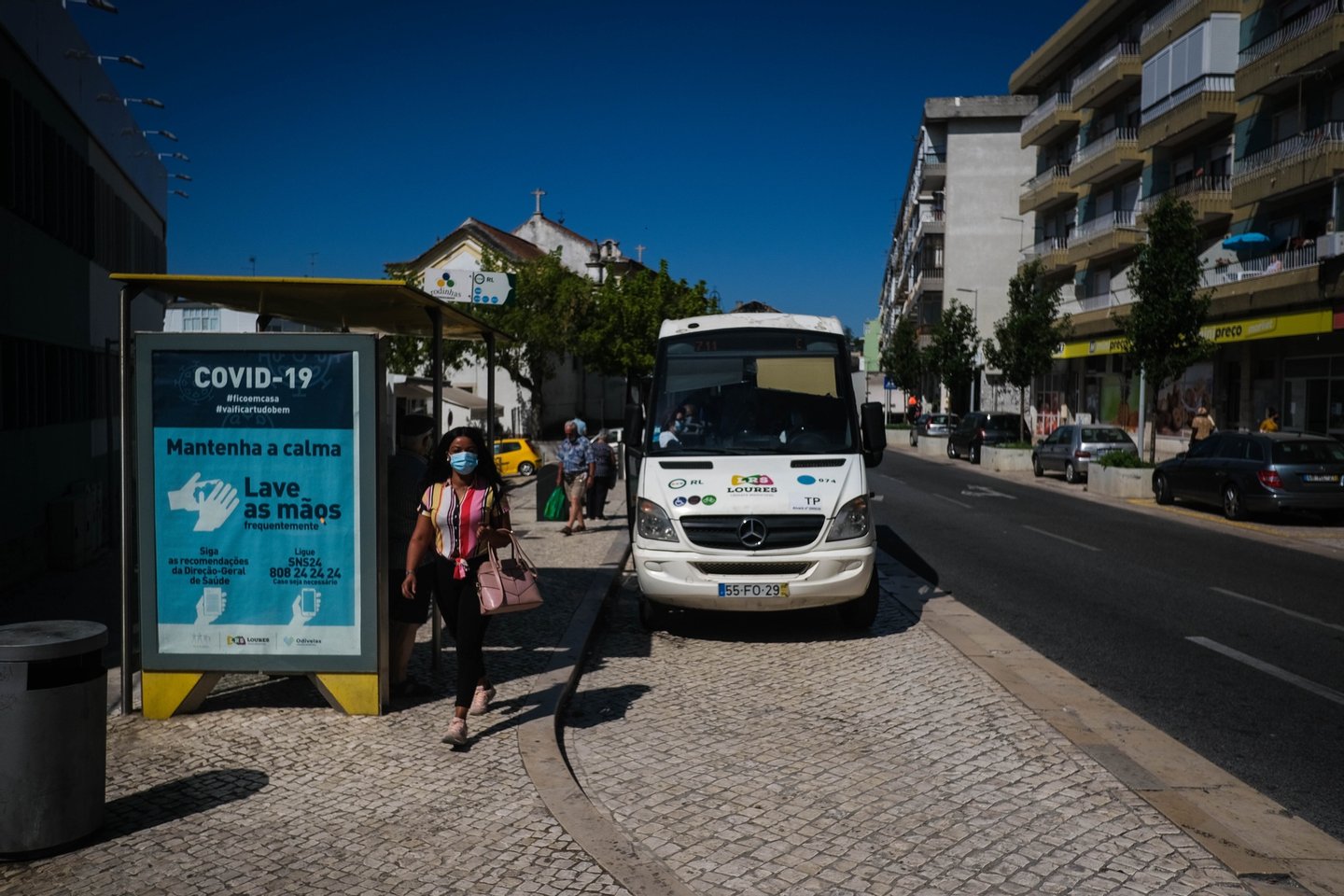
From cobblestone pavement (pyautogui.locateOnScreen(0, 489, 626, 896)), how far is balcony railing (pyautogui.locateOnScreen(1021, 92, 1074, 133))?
45.9 meters

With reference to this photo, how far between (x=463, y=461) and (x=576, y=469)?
1127 centimetres

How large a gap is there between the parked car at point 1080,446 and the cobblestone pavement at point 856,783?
22.3m

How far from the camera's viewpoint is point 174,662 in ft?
20.8

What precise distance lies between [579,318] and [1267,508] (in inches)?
1291

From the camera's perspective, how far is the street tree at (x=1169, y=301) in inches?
998

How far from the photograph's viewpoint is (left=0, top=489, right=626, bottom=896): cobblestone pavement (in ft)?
14.0

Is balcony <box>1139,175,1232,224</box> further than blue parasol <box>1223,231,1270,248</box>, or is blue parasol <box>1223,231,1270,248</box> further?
balcony <box>1139,175,1232,224</box>

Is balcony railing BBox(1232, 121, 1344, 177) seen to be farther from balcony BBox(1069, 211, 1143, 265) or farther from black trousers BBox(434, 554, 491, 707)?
black trousers BBox(434, 554, 491, 707)

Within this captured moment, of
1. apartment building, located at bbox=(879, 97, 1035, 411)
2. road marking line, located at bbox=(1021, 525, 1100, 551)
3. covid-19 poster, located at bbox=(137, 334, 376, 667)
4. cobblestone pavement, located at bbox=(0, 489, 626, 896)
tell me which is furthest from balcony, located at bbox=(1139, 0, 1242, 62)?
covid-19 poster, located at bbox=(137, 334, 376, 667)

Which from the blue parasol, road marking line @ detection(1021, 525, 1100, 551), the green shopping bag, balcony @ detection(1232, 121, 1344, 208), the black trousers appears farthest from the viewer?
the blue parasol

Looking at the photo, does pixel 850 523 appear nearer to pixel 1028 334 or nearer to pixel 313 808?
pixel 313 808

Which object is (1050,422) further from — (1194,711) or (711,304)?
(1194,711)

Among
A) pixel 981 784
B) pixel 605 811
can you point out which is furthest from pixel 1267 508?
pixel 605 811

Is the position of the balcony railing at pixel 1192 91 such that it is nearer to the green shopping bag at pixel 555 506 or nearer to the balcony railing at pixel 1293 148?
the balcony railing at pixel 1293 148
